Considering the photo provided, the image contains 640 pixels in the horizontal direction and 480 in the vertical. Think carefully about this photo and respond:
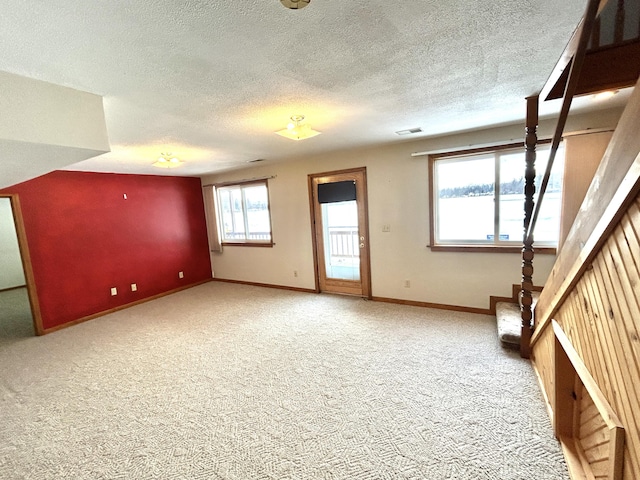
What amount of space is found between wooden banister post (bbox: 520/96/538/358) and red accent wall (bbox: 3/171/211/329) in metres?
5.53

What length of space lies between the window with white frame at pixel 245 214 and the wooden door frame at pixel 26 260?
2.93 m

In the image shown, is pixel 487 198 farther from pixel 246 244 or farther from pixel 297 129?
pixel 246 244

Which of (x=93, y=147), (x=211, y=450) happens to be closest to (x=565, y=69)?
(x=93, y=147)

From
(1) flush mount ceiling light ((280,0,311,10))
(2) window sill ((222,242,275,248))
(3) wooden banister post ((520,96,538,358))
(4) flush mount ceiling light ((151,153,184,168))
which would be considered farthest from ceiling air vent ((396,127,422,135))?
(2) window sill ((222,242,275,248))

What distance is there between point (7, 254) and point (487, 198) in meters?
9.64

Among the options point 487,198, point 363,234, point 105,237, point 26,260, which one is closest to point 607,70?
point 487,198

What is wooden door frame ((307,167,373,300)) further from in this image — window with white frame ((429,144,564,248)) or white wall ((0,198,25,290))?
white wall ((0,198,25,290))

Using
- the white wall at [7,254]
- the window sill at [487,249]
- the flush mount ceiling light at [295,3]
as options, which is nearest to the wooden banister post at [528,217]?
the window sill at [487,249]

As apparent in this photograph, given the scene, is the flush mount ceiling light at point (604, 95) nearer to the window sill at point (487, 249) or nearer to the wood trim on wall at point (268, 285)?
the window sill at point (487, 249)

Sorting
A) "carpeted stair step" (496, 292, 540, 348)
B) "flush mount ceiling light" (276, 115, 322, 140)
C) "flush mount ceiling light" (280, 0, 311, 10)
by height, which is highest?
"flush mount ceiling light" (280, 0, 311, 10)

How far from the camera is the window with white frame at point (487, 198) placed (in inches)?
126

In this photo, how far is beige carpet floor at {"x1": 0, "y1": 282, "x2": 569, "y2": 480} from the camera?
167cm

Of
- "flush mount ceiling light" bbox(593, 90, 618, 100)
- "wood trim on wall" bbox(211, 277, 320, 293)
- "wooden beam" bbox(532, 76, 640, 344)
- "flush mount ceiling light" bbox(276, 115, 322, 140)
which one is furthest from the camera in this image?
"wood trim on wall" bbox(211, 277, 320, 293)

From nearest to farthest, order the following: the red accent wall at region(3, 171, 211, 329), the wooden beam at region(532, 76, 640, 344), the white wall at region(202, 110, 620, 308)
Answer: the wooden beam at region(532, 76, 640, 344), the white wall at region(202, 110, 620, 308), the red accent wall at region(3, 171, 211, 329)
